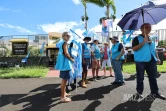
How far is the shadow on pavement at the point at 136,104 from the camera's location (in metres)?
4.88

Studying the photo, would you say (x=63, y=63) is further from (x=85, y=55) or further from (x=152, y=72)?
(x=152, y=72)

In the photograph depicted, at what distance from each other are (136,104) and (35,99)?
2.53m

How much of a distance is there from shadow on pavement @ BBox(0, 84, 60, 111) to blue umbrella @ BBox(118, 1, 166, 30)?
2.67 metres

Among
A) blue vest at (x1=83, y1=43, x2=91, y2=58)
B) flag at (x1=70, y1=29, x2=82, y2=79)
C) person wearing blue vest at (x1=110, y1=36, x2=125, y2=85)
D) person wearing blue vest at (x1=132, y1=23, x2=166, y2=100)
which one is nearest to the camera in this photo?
person wearing blue vest at (x1=132, y1=23, x2=166, y2=100)

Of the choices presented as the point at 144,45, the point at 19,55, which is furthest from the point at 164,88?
the point at 19,55

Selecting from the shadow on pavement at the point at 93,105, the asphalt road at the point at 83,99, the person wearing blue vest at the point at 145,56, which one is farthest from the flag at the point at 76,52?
the person wearing blue vest at the point at 145,56

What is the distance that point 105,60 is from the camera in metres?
Result: 9.68

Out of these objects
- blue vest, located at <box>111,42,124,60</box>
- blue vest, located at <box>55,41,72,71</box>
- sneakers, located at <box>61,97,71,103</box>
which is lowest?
sneakers, located at <box>61,97,71,103</box>

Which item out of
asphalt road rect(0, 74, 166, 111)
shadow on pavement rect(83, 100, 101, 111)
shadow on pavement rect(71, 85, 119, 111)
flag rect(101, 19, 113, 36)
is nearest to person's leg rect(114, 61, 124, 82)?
asphalt road rect(0, 74, 166, 111)

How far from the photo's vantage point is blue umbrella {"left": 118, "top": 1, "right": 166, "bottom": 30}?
5.76 m

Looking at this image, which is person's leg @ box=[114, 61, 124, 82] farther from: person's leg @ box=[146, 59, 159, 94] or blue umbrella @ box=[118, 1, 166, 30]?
person's leg @ box=[146, 59, 159, 94]

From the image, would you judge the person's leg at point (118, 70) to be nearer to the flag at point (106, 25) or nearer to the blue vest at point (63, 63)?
the blue vest at point (63, 63)

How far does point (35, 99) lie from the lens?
5.93 m

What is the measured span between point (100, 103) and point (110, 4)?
14596 millimetres
